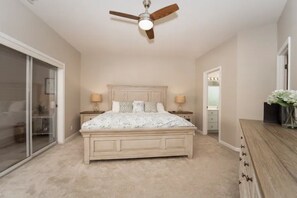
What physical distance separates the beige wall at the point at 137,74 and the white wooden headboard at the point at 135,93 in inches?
9.7

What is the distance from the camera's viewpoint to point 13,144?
2.50 metres

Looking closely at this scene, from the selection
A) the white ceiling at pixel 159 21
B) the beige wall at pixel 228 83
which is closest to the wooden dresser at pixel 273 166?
the white ceiling at pixel 159 21

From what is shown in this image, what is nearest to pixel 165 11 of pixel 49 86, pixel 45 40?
pixel 45 40

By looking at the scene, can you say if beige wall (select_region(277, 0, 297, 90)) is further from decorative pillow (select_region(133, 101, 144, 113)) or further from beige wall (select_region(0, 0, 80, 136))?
beige wall (select_region(0, 0, 80, 136))

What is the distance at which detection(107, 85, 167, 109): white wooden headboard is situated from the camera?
16.5 feet

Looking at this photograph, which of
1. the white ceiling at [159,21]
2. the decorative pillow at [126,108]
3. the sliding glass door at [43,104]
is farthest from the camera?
the decorative pillow at [126,108]

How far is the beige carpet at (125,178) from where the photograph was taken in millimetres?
1923

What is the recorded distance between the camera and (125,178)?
226cm

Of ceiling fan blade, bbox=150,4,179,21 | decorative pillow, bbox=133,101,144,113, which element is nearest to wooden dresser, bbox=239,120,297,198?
ceiling fan blade, bbox=150,4,179,21

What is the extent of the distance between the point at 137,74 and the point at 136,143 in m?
2.94

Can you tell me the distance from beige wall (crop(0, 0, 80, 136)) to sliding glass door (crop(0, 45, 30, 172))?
0.32 metres

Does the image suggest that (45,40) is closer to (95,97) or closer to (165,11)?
(95,97)

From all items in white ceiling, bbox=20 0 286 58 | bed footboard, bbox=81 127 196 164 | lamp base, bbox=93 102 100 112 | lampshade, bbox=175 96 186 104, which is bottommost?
bed footboard, bbox=81 127 196 164

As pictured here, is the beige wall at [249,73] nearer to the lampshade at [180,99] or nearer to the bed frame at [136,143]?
the bed frame at [136,143]
